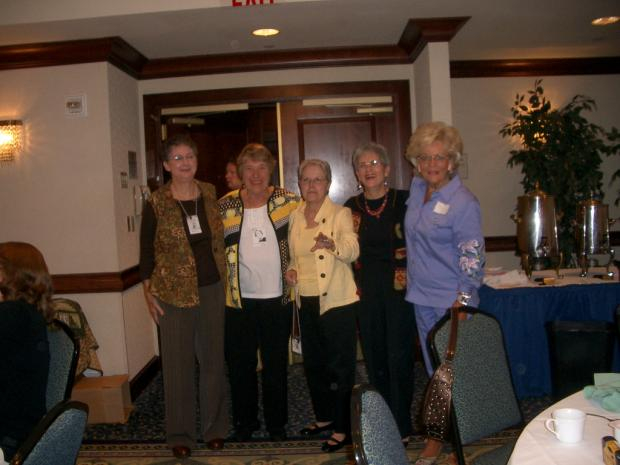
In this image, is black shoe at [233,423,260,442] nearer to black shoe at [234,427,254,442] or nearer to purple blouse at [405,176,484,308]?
black shoe at [234,427,254,442]

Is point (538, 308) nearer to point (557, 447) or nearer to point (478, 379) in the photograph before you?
point (478, 379)

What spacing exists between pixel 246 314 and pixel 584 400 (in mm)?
1777

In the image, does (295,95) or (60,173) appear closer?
(60,173)

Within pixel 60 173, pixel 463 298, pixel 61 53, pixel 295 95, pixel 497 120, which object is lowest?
pixel 463 298

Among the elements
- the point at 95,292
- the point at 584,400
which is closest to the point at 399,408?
the point at 584,400

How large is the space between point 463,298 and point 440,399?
78 centimetres

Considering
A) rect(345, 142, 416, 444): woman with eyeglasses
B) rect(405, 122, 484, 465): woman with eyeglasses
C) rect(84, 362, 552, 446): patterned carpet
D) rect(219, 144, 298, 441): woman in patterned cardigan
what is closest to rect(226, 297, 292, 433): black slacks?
rect(219, 144, 298, 441): woman in patterned cardigan

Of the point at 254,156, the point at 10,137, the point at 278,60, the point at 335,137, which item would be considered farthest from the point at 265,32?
the point at 10,137

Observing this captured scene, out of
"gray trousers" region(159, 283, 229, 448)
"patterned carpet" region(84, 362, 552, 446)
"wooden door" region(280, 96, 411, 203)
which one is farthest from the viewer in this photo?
"wooden door" region(280, 96, 411, 203)

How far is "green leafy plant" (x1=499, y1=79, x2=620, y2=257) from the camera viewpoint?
15.4ft

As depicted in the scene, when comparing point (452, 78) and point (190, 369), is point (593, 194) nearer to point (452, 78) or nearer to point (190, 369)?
point (452, 78)

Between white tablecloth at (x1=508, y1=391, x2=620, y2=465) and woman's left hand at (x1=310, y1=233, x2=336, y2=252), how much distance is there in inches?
55.1

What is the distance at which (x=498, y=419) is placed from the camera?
1966 mm

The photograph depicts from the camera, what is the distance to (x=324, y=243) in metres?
2.76
